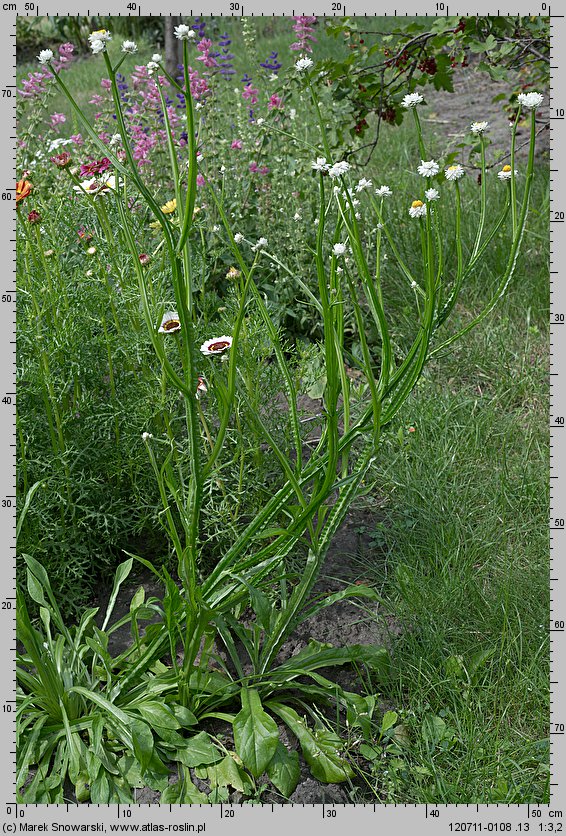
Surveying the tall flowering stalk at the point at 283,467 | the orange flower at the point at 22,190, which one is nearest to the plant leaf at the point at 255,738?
the tall flowering stalk at the point at 283,467

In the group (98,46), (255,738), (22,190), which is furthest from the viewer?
(22,190)

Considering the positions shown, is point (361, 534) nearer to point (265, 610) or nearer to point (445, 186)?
point (265, 610)

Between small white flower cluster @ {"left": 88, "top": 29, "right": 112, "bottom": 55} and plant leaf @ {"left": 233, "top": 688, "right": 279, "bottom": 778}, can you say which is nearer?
small white flower cluster @ {"left": 88, "top": 29, "right": 112, "bottom": 55}

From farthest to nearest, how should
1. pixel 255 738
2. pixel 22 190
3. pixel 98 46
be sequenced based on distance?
pixel 22 190 → pixel 255 738 → pixel 98 46

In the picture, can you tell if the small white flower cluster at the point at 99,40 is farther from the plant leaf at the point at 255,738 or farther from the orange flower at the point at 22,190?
the plant leaf at the point at 255,738

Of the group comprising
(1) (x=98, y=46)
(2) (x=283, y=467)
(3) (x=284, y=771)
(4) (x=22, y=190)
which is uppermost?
(1) (x=98, y=46)

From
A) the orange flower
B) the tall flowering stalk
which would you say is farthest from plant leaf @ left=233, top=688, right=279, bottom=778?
the orange flower

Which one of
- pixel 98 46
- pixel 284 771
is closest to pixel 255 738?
pixel 284 771

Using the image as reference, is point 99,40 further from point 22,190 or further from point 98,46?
point 22,190

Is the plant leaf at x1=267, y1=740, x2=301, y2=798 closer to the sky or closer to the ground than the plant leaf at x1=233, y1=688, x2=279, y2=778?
closer to the ground

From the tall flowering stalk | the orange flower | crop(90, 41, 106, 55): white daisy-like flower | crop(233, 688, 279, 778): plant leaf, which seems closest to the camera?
crop(90, 41, 106, 55): white daisy-like flower

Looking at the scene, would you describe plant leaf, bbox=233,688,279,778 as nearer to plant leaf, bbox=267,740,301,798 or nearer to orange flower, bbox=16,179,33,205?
plant leaf, bbox=267,740,301,798

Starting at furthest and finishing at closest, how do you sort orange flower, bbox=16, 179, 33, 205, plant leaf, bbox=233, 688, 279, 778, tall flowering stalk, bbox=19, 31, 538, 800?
orange flower, bbox=16, 179, 33, 205 < plant leaf, bbox=233, 688, 279, 778 < tall flowering stalk, bbox=19, 31, 538, 800

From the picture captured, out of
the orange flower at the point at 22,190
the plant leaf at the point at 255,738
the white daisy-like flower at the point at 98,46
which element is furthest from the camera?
the orange flower at the point at 22,190
